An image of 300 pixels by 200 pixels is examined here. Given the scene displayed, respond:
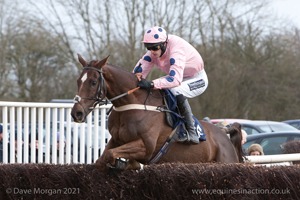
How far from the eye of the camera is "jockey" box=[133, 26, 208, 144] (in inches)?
329

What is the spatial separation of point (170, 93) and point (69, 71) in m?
29.0

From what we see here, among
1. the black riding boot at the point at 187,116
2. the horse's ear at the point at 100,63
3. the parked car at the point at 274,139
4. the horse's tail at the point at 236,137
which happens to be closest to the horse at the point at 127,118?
the horse's ear at the point at 100,63

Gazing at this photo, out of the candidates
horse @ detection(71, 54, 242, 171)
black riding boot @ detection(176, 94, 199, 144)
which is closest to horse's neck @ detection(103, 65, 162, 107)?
horse @ detection(71, 54, 242, 171)

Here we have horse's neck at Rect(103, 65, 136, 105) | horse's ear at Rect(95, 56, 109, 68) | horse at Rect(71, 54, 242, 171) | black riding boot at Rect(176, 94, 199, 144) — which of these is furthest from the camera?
black riding boot at Rect(176, 94, 199, 144)

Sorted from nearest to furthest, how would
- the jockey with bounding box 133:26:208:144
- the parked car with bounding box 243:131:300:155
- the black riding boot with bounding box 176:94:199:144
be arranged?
the jockey with bounding box 133:26:208:144 < the black riding boot with bounding box 176:94:199:144 < the parked car with bounding box 243:131:300:155

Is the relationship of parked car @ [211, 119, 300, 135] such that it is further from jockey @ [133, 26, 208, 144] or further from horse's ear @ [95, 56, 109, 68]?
horse's ear @ [95, 56, 109, 68]

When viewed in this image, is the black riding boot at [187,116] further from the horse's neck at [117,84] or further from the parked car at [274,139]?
the parked car at [274,139]

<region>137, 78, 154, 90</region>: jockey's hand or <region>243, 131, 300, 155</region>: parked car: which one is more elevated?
<region>137, 78, 154, 90</region>: jockey's hand

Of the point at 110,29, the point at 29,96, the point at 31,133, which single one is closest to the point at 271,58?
the point at 110,29

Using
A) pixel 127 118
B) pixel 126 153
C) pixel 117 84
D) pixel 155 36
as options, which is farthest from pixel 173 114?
pixel 126 153

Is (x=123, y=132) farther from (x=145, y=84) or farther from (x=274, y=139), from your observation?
(x=274, y=139)

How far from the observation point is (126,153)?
25.6ft

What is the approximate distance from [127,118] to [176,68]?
762 mm

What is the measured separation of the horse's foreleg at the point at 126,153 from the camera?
24.8 feet
